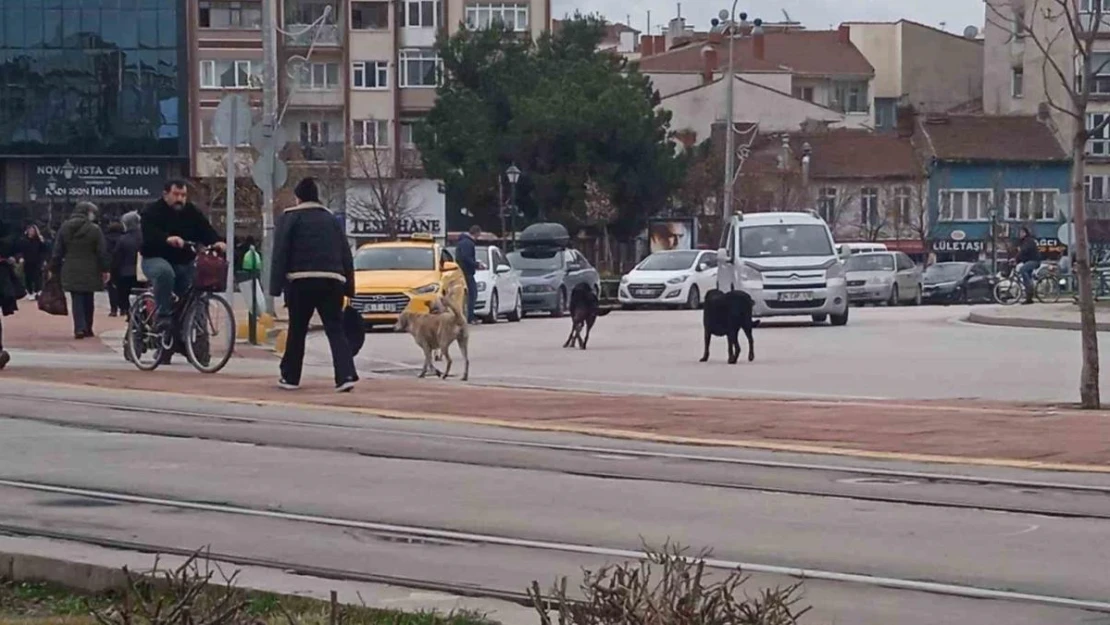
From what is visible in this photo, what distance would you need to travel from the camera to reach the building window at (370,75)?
84.2m

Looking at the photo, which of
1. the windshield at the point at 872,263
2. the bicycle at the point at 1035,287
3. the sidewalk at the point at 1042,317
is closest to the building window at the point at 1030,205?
the windshield at the point at 872,263

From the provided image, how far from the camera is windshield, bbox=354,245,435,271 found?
31.9 metres

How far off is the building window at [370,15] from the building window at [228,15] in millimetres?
4351

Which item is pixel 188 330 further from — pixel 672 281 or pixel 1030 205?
pixel 1030 205

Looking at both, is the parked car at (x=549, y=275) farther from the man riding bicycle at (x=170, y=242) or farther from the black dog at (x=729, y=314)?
the man riding bicycle at (x=170, y=242)

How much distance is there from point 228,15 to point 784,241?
54241mm

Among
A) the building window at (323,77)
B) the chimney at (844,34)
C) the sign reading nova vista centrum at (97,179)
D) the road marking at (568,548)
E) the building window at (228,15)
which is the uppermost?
the chimney at (844,34)

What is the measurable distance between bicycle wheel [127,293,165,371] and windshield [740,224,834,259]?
54.5 feet

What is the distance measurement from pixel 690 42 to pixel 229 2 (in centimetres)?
3635

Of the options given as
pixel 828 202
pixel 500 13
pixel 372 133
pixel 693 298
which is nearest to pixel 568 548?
pixel 693 298

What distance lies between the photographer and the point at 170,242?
16969 millimetres

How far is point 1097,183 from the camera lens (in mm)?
89750

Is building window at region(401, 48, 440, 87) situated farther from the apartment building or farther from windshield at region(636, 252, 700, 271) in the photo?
windshield at region(636, 252, 700, 271)

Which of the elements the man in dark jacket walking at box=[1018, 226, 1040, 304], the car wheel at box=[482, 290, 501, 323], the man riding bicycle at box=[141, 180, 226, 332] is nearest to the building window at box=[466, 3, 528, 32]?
the man in dark jacket walking at box=[1018, 226, 1040, 304]
